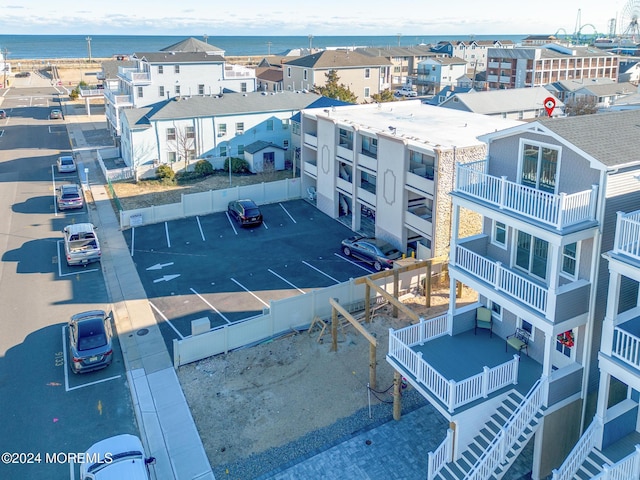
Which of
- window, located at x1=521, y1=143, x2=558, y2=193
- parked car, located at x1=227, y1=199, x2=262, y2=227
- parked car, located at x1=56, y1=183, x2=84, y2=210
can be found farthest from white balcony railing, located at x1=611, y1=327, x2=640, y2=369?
→ parked car, located at x1=56, y1=183, x2=84, y2=210

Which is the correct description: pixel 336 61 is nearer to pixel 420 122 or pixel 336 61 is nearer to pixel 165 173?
pixel 165 173

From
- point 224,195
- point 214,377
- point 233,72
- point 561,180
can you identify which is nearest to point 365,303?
point 214,377

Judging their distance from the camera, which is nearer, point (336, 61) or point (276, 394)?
point (276, 394)

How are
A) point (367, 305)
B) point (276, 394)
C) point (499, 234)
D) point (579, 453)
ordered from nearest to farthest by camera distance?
point (579, 453) < point (499, 234) < point (276, 394) < point (367, 305)

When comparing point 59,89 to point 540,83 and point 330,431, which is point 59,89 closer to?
point 540,83

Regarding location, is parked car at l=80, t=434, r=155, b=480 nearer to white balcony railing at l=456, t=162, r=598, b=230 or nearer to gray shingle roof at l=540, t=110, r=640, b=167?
white balcony railing at l=456, t=162, r=598, b=230

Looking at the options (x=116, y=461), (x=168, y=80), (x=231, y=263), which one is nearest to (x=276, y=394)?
(x=116, y=461)

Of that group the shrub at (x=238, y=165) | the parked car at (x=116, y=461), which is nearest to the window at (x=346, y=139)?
the shrub at (x=238, y=165)
